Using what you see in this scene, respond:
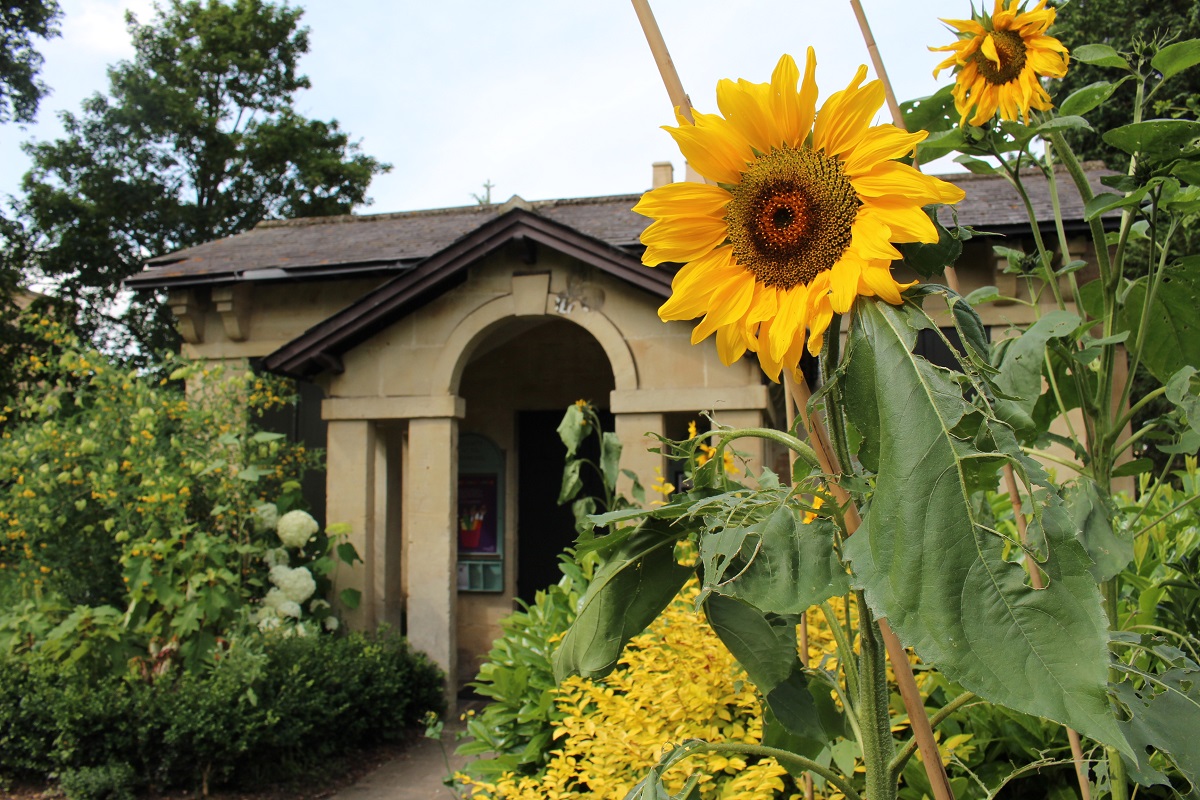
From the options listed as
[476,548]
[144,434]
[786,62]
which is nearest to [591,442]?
[476,548]

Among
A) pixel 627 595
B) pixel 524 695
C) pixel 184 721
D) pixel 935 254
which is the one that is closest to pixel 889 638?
pixel 627 595

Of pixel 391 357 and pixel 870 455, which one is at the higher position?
pixel 391 357

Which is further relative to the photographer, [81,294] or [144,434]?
[81,294]

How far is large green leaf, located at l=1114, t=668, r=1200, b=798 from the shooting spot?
1135 mm

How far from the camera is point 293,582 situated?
7.71 m

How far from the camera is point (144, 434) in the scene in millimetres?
7535

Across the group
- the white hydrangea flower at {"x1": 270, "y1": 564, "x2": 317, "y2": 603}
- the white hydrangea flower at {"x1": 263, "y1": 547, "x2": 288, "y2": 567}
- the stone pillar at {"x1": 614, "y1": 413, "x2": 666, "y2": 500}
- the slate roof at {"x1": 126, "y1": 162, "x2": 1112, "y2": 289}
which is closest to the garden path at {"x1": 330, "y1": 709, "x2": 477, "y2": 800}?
the white hydrangea flower at {"x1": 270, "y1": 564, "x2": 317, "y2": 603}

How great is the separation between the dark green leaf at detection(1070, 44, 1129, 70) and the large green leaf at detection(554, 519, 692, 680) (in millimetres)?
1221

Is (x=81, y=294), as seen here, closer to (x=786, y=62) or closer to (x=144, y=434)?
(x=144, y=434)

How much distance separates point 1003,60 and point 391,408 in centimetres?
720

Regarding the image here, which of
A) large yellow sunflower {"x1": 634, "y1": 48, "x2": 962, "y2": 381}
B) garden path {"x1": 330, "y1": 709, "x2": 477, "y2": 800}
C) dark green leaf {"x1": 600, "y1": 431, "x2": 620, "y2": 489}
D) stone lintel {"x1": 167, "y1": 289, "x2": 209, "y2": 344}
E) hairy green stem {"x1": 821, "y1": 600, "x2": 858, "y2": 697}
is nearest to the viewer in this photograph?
large yellow sunflower {"x1": 634, "y1": 48, "x2": 962, "y2": 381}

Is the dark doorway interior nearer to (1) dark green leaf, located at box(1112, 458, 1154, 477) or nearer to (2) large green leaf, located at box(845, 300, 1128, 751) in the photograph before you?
(1) dark green leaf, located at box(1112, 458, 1154, 477)

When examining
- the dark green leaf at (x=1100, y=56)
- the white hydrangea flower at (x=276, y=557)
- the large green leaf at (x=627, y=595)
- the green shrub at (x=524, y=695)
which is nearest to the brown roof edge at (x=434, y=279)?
the white hydrangea flower at (x=276, y=557)

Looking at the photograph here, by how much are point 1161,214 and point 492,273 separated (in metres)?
6.92
